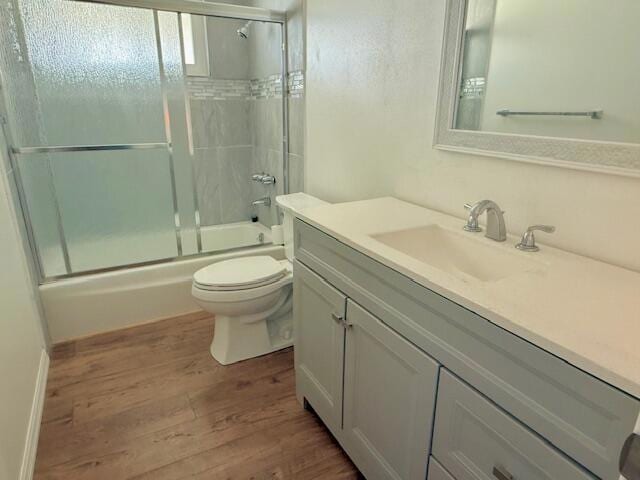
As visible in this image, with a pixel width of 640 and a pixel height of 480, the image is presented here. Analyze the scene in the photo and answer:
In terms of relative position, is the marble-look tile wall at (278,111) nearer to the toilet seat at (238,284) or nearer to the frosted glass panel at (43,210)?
the toilet seat at (238,284)

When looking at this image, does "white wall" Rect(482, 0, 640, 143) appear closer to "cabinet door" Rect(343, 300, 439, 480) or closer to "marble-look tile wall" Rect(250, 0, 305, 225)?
"cabinet door" Rect(343, 300, 439, 480)

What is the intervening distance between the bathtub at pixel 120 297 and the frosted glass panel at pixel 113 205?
14 centimetres

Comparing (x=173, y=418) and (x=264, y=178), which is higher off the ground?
(x=264, y=178)

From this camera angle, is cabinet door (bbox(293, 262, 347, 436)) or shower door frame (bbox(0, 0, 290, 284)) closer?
cabinet door (bbox(293, 262, 347, 436))

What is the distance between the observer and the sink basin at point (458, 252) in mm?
1174

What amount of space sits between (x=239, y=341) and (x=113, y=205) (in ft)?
3.89

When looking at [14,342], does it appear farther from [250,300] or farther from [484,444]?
[484,444]

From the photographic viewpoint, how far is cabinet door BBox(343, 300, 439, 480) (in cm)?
104

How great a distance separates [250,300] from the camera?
6.48 ft

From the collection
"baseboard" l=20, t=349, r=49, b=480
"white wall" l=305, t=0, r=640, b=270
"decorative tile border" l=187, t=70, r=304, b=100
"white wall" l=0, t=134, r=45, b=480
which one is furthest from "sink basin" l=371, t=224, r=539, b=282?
"decorative tile border" l=187, t=70, r=304, b=100

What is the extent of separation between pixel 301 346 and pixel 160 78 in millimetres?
1792

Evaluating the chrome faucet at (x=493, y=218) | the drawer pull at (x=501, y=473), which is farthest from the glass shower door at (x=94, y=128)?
the drawer pull at (x=501, y=473)

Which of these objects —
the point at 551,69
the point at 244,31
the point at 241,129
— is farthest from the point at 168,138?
the point at 551,69

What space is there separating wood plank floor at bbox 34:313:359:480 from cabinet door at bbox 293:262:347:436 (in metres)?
0.16
